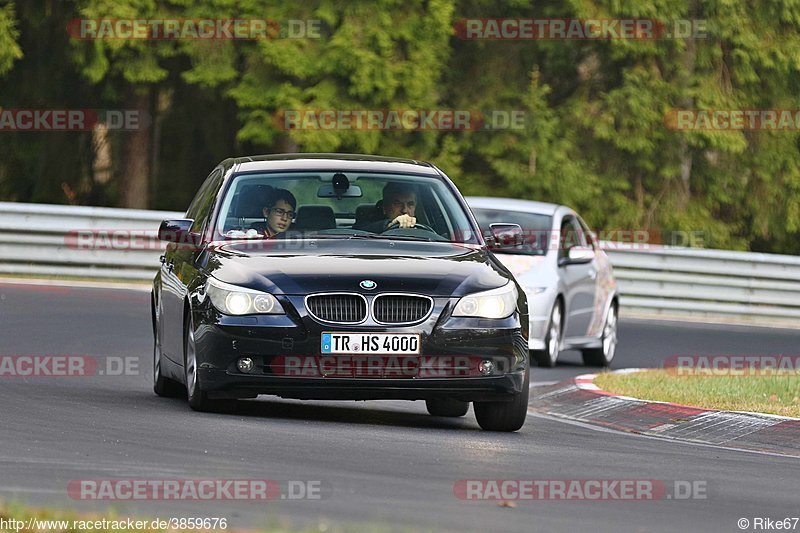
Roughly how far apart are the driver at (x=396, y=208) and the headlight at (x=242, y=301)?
132 cm

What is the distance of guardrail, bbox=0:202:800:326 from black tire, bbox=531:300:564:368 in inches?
Result: 310

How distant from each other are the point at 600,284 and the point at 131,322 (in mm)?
4808

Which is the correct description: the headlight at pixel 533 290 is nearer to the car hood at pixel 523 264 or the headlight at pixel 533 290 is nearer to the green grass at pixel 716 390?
the car hood at pixel 523 264

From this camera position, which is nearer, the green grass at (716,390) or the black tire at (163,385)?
the black tire at (163,385)

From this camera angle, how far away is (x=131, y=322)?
19.8 m

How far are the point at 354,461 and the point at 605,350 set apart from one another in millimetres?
A: 10893

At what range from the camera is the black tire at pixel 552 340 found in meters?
18.4

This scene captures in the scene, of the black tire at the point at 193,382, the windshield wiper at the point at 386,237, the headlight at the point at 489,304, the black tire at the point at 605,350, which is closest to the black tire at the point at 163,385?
the black tire at the point at 193,382

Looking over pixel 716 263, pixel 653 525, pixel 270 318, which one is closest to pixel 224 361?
pixel 270 318

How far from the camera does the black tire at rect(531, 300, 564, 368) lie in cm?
1841

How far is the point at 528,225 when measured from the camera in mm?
19375

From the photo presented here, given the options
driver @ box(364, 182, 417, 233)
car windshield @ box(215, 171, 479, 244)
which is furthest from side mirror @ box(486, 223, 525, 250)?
driver @ box(364, 182, 417, 233)

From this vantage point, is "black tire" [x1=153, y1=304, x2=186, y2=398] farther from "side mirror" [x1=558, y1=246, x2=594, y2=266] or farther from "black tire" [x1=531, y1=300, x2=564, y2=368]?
"side mirror" [x1=558, y1=246, x2=594, y2=266]

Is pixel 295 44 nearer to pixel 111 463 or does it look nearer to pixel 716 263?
pixel 716 263
